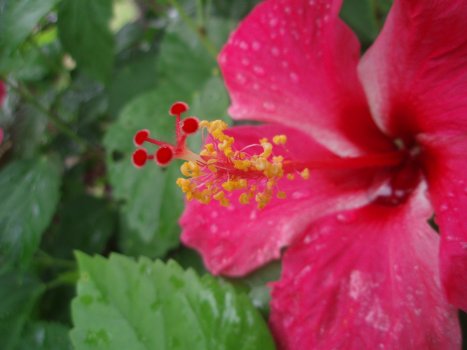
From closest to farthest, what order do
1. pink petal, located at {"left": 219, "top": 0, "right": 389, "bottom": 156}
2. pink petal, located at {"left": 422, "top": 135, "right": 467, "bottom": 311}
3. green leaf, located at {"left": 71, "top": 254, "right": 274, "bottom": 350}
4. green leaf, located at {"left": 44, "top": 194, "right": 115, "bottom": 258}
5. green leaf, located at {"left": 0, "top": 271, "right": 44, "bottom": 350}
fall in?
pink petal, located at {"left": 422, "top": 135, "right": 467, "bottom": 311} < green leaf, located at {"left": 71, "top": 254, "right": 274, "bottom": 350} < pink petal, located at {"left": 219, "top": 0, "right": 389, "bottom": 156} < green leaf, located at {"left": 0, "top": 271, "right": 44, "bottom": 350} < green leaf, located at {"left": 44, "top": 194, "right": 115, "bottom": 258}

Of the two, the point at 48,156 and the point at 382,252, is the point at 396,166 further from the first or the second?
the point at 48,156

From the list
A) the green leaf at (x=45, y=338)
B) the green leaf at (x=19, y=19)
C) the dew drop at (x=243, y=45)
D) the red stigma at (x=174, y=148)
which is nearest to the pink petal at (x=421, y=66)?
the dew drop at (x=243, y=45)

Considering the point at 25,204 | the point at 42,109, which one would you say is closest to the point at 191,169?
the point at 25,204

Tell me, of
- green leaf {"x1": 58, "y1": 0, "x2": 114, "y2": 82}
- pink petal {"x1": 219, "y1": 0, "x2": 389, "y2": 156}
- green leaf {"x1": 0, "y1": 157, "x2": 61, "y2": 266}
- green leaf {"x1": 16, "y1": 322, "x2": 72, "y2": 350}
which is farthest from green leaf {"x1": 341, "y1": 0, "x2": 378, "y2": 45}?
green leaf {"x1": 16, "y1": 322, "x2": 72, "y2": 350}

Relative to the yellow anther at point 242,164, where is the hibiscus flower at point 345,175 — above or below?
below

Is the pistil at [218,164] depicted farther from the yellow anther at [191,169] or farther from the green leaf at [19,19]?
the green leaf at [19,19]

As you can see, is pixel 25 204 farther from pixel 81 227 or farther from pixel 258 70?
pixel 258 70

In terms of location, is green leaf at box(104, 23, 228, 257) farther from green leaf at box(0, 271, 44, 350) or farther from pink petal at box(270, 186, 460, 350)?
pink petal at box(270, 186, 460, 350)
